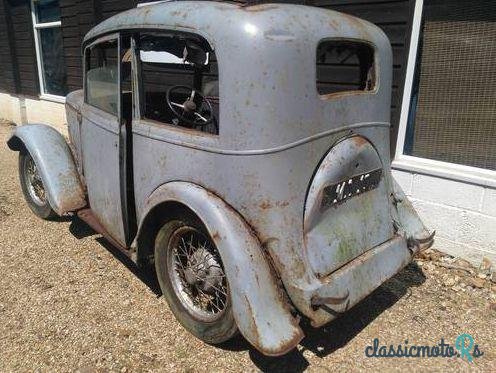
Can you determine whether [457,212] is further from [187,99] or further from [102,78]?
[102,78]

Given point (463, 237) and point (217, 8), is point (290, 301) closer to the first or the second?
point (217, 8)

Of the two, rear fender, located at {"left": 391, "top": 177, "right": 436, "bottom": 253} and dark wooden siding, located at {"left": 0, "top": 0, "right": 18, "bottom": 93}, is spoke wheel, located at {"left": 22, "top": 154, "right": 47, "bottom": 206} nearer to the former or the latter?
rear fender, located at {"left": 391, "top": 177, "right": 436, "bottom": 253}

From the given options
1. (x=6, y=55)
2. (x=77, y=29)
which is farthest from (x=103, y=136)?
(x=6, y=55)

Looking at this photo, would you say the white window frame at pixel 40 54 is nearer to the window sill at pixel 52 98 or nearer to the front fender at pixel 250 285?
the window sill at pixel 52 98

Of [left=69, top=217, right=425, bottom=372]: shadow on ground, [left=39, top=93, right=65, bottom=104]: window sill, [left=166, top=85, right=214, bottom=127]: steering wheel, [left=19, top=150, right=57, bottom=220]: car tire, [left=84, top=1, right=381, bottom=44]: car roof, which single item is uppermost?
[left=84, top=1, right=381, bottom=44]: car roof

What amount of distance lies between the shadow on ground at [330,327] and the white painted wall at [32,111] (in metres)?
5.70

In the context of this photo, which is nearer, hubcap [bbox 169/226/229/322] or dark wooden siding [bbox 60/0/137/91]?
hubcap [bbox 169/226/229/322]

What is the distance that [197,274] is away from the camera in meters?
2.67

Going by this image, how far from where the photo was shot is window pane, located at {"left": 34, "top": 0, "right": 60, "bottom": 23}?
28.1 feet

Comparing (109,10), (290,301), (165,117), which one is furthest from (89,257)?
(109,10)

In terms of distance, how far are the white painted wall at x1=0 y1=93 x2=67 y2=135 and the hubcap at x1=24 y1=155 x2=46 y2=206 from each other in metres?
3.81

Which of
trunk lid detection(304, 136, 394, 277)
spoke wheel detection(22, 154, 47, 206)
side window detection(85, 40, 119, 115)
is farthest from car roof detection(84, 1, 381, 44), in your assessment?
spoke wheel detection(22, 154, 47, 206)

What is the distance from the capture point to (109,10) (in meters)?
7.09

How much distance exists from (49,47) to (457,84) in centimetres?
832
